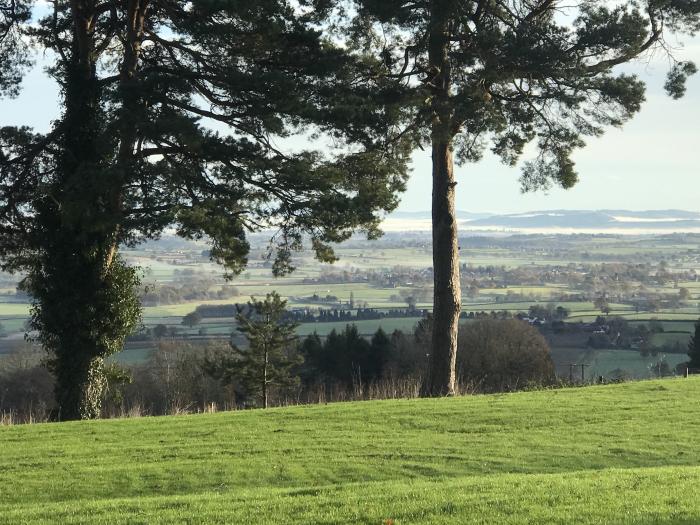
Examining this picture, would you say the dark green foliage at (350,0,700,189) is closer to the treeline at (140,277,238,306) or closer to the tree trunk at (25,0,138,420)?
the tree trunk at (25,0,138,420)

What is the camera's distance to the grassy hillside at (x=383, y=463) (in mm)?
7477

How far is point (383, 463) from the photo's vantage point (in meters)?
10.8

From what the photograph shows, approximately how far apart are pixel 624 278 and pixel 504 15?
98.5m

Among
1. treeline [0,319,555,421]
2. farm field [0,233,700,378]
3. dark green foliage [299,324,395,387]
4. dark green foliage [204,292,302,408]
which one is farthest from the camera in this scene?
farm field [0,233,700,378]

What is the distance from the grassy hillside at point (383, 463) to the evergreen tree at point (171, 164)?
3873 millimetres

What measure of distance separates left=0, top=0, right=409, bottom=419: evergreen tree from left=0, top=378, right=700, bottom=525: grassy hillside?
12.7 feet

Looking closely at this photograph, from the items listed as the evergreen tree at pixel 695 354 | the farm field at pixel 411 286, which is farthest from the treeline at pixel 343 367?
the evergreen tree at pixel 695 354

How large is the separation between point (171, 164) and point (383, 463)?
358 inches

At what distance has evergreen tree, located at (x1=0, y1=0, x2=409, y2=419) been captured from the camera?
17.2 metres

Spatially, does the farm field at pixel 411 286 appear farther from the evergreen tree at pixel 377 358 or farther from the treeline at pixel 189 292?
the evergreen tree at pixel 377 358

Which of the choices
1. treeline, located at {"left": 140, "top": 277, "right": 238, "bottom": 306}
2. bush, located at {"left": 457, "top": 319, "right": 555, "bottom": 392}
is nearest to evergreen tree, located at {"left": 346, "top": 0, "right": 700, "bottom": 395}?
bush, located at {"left": 457, "top": 319, "right": 555, "bottom": 392}

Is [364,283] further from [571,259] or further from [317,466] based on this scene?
[317,466]

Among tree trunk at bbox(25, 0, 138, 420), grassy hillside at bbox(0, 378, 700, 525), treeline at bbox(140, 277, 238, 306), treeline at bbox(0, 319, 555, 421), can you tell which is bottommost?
treeline at bbox(0, 319, 555, 421)

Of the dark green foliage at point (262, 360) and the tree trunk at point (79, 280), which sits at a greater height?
the tree trunk at point (79, 280)
